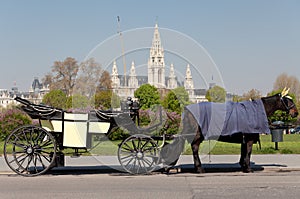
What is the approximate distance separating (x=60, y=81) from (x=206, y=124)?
172 ft

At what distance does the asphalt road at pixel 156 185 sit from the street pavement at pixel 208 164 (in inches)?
21.3

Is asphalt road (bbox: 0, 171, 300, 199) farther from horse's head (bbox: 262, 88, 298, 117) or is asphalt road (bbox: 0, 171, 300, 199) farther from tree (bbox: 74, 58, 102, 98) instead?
tree (bbox: 74, 58, 102, 98)

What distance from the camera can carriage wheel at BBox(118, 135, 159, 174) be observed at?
1091 centimetres

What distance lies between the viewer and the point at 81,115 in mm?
10945

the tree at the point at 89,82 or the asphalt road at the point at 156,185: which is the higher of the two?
the tree at the point at 89,82

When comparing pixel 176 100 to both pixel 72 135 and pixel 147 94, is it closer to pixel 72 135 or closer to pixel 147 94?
pixel 147 94

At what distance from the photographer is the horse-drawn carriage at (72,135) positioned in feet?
35.3

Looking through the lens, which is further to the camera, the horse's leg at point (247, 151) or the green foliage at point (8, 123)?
the green foliage at point (8, 123)

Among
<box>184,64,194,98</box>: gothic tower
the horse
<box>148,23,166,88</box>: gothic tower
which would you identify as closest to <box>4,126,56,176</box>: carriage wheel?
<box>148,23,166,88</box>: gothic tower

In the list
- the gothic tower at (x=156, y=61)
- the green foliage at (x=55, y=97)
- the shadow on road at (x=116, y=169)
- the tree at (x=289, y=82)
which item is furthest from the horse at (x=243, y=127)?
Answer: the tree at (x=289, y=82)

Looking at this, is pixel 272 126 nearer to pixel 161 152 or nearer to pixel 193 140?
pixel 193 140

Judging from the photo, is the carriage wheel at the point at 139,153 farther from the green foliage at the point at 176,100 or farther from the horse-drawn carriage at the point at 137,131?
the green foliage at the point at 176,100

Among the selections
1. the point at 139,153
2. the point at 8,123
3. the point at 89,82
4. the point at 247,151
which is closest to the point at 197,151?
the point at 247,151

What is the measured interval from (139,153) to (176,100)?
2369 mm
